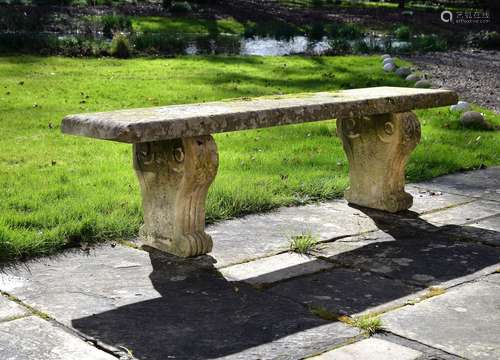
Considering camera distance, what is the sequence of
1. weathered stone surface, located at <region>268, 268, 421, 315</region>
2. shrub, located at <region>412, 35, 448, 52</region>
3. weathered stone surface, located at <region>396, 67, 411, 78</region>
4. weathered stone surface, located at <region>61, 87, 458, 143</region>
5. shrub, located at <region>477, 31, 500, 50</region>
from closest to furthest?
weathered stone surface, located at <region>268, 268, 421, 315</region>
weathered stone surface, located at <region>61, 87, 458, 143</region>
weathered stone surface, located at <region>396, 67, 411, 78</region>
shrub, located at <region>412, 35, 448, 52</region>
shrub, located at <region>477, 31, 500, 50</region>

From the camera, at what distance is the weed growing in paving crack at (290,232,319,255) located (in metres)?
4.93

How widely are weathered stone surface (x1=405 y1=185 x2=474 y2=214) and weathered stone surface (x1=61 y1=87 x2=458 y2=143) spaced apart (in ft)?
2.50

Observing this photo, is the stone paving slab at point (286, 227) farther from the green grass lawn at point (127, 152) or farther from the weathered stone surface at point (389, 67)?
the weathered stone surface at point (389, 67)

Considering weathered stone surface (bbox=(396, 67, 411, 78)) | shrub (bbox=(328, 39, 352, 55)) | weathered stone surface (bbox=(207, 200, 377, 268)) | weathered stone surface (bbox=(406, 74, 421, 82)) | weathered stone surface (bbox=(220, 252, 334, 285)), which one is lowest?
weathered stone surface (bbox=(220, 252, 334, 285))

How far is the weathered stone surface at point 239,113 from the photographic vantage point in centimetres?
420

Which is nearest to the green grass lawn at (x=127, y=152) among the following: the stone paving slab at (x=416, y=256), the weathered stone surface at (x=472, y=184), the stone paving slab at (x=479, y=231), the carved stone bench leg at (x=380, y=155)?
the weathered stone surface at (x=472, y=184)

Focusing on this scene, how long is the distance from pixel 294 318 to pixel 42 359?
1.17 m

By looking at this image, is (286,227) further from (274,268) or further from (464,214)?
(464,214)

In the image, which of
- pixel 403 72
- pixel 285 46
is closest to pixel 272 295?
pixel 403 72

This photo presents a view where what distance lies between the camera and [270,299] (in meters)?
4.12

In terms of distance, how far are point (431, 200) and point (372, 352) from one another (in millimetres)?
3034

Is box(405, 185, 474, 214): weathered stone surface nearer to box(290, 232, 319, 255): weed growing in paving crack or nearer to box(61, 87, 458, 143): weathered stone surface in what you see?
box(61, 87, 458, 143): weathered stone surface

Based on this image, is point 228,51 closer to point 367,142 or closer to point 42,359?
point 367,142

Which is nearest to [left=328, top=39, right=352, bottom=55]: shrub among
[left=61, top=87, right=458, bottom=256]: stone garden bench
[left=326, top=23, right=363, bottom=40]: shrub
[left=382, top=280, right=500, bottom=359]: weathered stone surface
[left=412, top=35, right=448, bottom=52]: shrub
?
[left=412, top=35, right=448, bottom=52]: shrub
